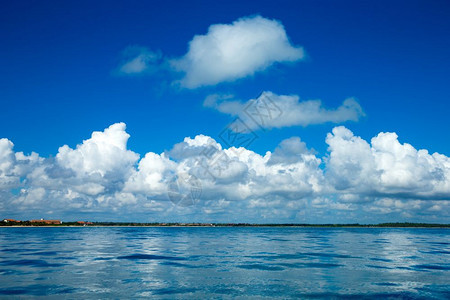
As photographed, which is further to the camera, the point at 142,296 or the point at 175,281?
the point at 175,281

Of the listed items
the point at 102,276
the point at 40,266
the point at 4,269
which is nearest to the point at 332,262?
the point at 102,276

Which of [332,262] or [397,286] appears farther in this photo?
[332,262]

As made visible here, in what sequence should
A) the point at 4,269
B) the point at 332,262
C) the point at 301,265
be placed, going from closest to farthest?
the point at 4,269 < the point at 301,265 < the point at 332,262

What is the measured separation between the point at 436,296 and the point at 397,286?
4.15m

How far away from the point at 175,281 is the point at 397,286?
22.4 metres

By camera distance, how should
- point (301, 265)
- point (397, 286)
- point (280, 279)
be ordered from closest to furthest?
point (397, 286)
point (280, 279)
point (301, 265)

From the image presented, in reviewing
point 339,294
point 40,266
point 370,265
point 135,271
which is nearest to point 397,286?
point 339,294

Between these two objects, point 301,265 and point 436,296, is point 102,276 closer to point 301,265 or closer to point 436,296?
point 301,265

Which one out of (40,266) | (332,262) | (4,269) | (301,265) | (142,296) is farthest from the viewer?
(332,262)

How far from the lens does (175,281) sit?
3706cm

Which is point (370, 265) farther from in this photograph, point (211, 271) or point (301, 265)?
point (211, 271)

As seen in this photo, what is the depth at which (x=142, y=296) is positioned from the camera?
30.2m

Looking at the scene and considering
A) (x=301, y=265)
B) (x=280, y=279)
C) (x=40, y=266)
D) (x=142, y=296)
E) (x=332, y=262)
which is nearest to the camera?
(x=142, y=296)

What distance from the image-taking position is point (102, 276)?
39.0 metres
